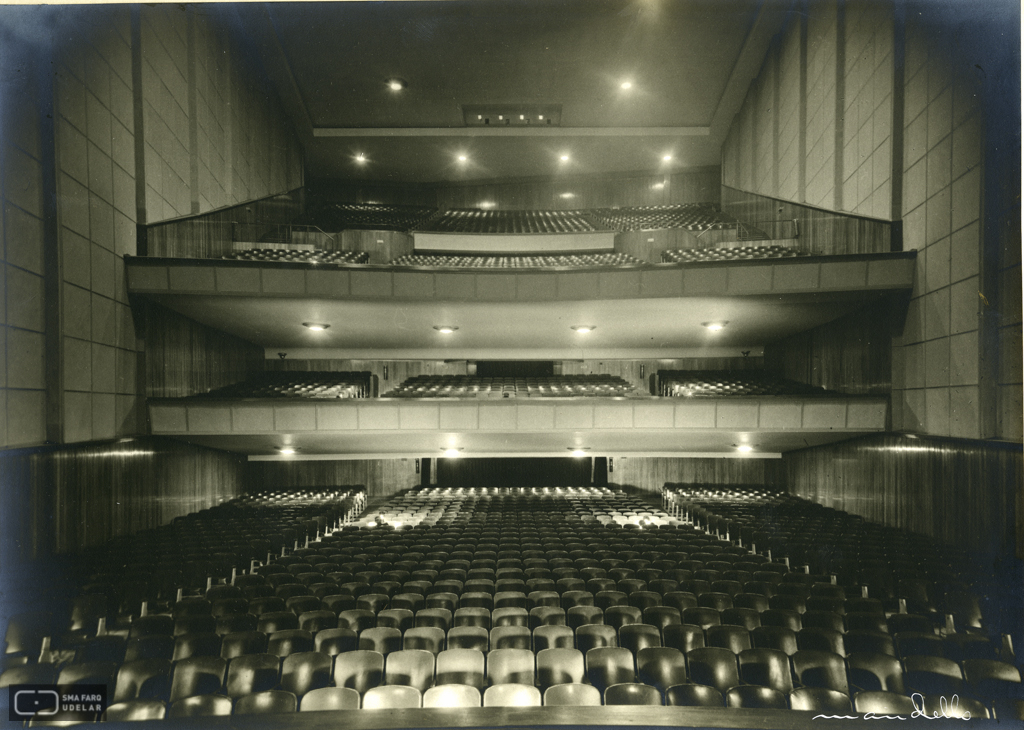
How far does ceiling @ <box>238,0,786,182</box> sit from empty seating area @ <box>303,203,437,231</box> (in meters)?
1.36

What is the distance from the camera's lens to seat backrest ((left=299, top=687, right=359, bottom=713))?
9.75 ft

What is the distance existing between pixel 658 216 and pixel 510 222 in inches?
193

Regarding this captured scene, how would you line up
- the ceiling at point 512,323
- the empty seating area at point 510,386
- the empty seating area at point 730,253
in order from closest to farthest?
the ceiling at point 512,323 → the empty seating area at point 730,253 → the empty seating area at point 510,386

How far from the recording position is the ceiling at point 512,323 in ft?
31.0

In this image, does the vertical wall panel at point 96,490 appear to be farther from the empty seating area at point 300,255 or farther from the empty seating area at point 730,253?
the empty seating area at point 730,253

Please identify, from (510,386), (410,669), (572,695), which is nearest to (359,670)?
(410,669)

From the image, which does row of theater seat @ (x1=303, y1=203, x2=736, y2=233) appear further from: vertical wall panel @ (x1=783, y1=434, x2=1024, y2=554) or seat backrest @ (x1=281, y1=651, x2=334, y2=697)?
seat backrest @ (x1=281, y1=651, x2=334, y2=697)

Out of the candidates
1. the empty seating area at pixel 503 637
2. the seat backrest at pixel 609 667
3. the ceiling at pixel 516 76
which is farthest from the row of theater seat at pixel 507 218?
the seat backrest at pixel 609 667

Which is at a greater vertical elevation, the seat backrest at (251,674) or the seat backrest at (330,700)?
the seat backrest at (330,700)

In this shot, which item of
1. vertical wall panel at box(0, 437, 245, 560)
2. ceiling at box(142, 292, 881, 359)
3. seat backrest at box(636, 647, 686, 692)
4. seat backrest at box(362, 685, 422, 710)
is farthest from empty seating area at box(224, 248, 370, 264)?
seat backrest at box(636, 647, 686, 692)

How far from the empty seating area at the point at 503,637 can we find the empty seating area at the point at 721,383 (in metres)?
6.15

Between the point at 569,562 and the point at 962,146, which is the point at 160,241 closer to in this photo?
the point at 569,562

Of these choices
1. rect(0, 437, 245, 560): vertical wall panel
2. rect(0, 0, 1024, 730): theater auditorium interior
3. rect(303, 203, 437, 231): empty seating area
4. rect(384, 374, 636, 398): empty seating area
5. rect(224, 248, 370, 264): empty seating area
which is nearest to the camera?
rect(0, 0, 1024, 730): theater auditorium interior

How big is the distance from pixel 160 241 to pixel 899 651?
10.2 meters
